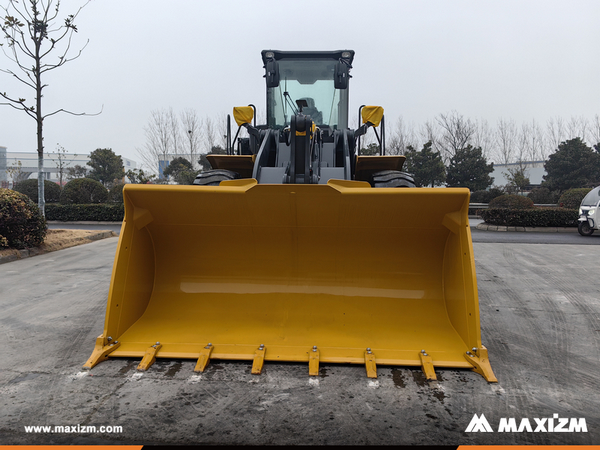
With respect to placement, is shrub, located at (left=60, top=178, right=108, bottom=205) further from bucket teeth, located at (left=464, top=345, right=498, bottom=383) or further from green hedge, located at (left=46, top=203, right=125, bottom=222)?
bucket teeth, located at (left=464, top=345, right=498, bottom=383)

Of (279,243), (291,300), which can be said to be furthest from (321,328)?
(279,243)

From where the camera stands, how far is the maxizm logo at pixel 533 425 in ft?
7.00

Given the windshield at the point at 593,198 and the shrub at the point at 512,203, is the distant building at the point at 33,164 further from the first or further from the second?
the windshield at the point at 593,198

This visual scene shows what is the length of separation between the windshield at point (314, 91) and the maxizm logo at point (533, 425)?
433 cm

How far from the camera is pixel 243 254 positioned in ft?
11.2

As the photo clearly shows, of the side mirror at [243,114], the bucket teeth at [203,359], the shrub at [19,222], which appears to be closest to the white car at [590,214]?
the side mirror at [243,114]

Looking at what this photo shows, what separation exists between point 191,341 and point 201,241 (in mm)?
889

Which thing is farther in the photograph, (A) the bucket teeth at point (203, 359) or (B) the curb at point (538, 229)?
(B) the curb at point (538, 229)

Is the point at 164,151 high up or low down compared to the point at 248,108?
up

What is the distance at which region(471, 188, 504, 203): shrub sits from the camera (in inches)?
1014

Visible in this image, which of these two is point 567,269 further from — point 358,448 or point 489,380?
point 358,448

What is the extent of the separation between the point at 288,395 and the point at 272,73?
13.8 feet

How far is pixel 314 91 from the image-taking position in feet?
18.7

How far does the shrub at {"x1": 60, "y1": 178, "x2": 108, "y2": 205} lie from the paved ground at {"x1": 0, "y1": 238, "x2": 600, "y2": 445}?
54.5ft
